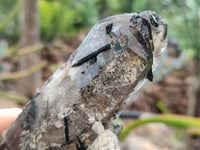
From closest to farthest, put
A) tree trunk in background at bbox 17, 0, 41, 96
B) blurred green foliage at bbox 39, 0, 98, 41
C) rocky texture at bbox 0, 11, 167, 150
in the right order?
rocky texture at bbox 0, 11, 167, 150
tree trunk in background at bbox 17, 0, 41, 96
blurred green foliage at bbox 39, 0, 98, 41

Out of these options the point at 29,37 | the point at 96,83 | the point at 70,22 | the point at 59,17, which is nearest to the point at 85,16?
the point at 70,22

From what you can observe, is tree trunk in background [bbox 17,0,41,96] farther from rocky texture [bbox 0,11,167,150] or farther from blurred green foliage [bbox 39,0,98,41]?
rocky texture [bbox 0,11,167,150]

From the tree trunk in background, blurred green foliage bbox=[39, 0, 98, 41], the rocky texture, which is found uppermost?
blurred green foliage bbox=[39, 0, 98, 41]

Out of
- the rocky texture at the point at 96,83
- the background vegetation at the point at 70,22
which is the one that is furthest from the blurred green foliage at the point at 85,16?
the rocky texture at the point at 96,83

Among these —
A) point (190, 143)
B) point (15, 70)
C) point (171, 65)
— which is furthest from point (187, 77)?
point (15, 70)

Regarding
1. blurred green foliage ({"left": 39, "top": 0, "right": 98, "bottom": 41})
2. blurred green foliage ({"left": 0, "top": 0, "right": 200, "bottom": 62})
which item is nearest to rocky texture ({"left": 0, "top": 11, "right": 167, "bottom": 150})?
blurred green foliage ({"left": 0, "top": 0, "right": 200, "bottom": 62})

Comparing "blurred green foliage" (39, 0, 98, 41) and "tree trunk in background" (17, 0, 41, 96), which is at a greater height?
"blurred green foliage" (39, 0, 98, 41)

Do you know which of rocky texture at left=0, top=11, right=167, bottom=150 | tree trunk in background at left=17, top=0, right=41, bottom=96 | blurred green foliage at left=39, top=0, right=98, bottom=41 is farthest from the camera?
blurred green foliage at left=39, top=0, right=98, bottom=41
